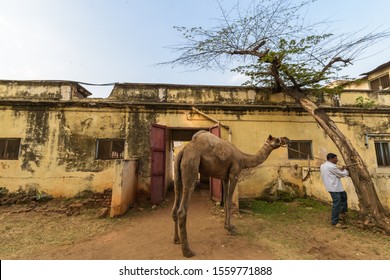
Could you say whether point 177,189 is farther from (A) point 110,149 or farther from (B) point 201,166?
(A) point 110,149

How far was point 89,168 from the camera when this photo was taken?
24.0ft

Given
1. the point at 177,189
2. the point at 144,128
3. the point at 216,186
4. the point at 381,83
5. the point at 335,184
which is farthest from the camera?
the point at 381,83

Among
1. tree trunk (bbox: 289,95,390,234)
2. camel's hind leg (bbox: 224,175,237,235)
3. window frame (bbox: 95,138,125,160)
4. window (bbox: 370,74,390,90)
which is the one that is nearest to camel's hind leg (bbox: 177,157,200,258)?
camel's hind leg (bbox: 224,175,237,235)

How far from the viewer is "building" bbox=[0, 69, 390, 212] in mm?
7215

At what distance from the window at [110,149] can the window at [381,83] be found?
13.7 meters

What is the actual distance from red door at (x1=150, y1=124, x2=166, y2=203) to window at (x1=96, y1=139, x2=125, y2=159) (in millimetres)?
1500

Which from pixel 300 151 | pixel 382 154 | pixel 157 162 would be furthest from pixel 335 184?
pixel 382 154

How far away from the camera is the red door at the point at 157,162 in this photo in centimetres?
677

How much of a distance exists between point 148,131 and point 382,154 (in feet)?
32.1

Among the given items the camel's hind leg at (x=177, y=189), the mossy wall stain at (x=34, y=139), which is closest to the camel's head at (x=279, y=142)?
the camel's hind leg at (x=177, y=189)

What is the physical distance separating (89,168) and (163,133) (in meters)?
3.01

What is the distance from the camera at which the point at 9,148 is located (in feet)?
24.1

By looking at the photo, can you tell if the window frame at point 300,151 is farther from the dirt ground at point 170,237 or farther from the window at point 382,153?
the window at point 382,153
